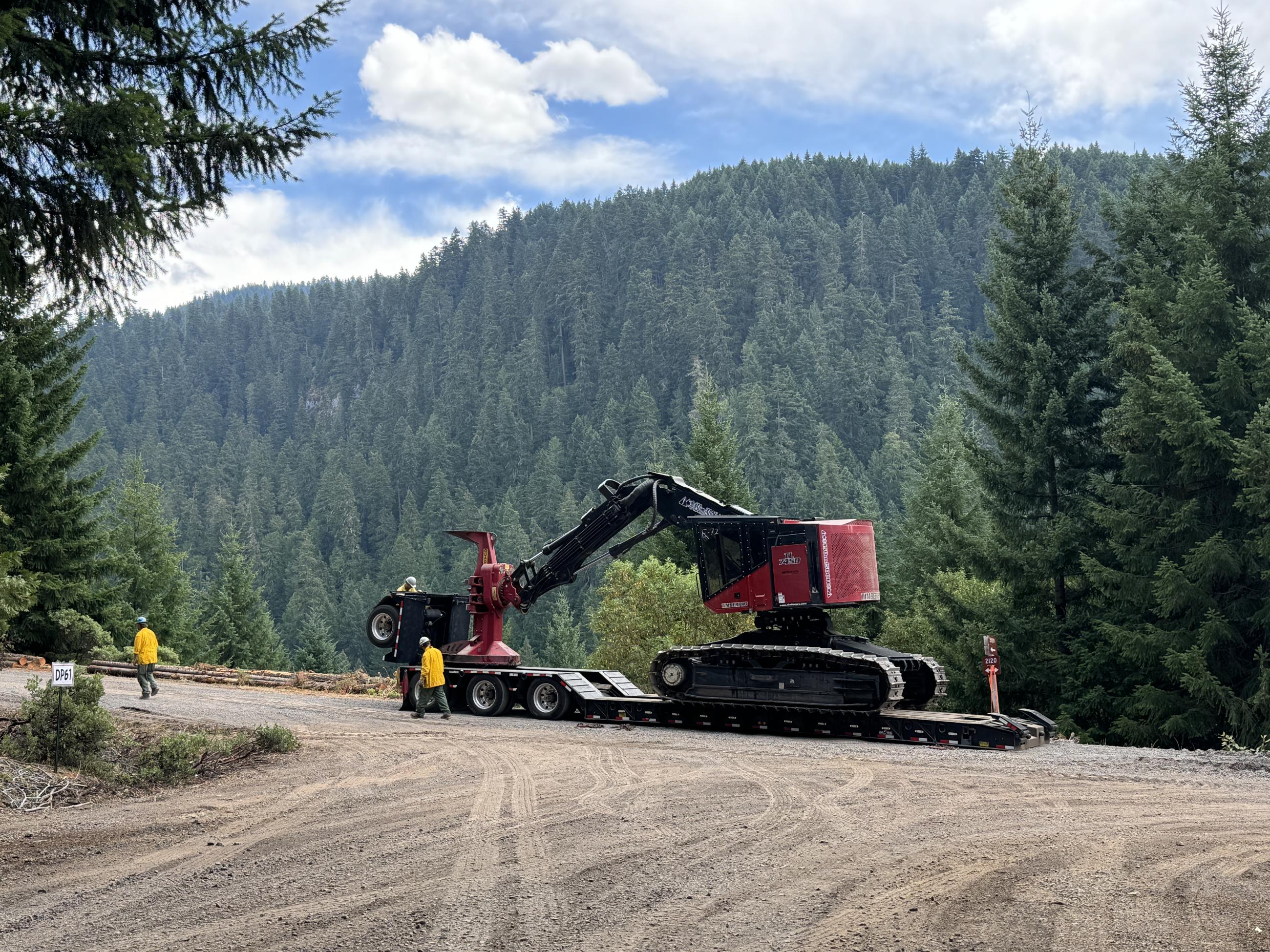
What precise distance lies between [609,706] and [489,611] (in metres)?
3.30

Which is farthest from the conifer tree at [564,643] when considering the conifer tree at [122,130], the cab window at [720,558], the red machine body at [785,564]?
the conifer tree at [122,130]

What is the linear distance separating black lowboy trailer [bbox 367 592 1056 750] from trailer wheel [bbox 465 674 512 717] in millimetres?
12

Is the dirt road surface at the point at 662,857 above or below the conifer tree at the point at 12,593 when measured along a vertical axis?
below

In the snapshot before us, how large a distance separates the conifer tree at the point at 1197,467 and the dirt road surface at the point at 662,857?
25.6 feet

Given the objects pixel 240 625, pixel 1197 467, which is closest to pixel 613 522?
pixel 1197 467

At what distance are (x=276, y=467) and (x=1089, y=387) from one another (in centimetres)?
16093

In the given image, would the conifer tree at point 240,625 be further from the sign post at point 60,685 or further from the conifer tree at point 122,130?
the conifer tree at point 122,130

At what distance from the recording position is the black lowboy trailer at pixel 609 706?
50.4 feet

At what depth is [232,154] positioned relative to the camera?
30.9 feet

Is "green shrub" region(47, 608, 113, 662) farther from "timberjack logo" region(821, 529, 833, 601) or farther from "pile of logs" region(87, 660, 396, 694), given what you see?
"timberjack logo" region(821, 529, 833, 601)

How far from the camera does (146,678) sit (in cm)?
2125

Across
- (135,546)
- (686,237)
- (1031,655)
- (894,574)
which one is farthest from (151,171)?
(686,237)

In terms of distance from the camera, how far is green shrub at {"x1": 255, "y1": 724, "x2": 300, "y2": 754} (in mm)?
14422

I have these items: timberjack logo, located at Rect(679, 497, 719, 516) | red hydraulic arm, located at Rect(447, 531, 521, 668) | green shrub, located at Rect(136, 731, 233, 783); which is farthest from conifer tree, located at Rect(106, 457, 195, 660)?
green shrub, located at Rect(136, 731, 233, 783)
